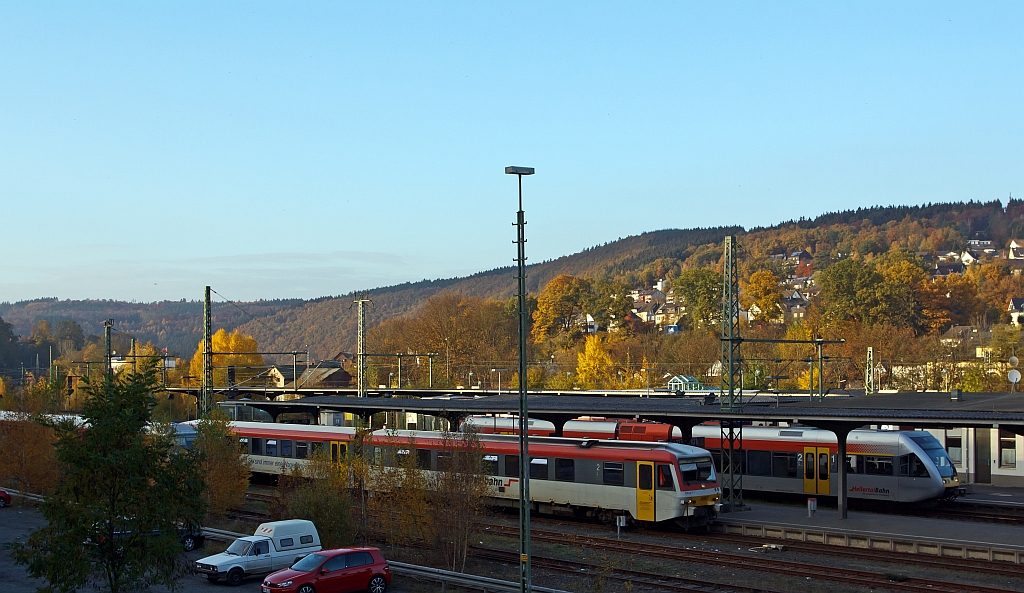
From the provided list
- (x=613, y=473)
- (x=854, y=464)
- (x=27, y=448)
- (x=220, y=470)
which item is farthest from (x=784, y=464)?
(x=27, y=448)

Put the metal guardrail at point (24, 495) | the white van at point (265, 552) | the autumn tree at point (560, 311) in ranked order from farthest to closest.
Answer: the autumn tree at point (560, 311) → the metal guardrail at point (24, 495) → the white van at point (265, 552)

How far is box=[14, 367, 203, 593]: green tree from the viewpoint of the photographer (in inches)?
714

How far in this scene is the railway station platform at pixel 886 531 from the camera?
86.6ft

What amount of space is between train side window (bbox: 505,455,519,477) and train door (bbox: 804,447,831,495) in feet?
35.6

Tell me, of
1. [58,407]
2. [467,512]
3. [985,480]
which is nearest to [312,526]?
[467,512]

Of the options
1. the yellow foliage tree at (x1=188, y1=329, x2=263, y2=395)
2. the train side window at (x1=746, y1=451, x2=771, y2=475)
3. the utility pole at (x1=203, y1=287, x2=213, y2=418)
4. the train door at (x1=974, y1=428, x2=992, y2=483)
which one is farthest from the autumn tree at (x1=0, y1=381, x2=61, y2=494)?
the yellow foliage tree at (x1=188, y1=329, x2=263, y2=395)

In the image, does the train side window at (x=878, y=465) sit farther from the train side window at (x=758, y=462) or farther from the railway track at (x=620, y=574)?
the railway track at (x=620, y=574)

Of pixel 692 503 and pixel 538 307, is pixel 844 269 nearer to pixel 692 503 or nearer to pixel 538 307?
→ pixel 538 307

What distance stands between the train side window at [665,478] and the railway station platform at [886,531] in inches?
109

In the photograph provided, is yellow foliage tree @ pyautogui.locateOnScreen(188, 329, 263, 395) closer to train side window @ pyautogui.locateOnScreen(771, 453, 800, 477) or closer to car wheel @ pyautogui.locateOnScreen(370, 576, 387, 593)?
train side window @ pyautogui.locateOnScreen(771, 453, 800, 477)

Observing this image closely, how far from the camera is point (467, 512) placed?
2570cm

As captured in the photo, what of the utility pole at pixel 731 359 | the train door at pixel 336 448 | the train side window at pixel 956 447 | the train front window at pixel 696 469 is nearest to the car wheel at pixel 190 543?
the train door at pixel 336 448

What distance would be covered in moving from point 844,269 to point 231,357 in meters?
77.0

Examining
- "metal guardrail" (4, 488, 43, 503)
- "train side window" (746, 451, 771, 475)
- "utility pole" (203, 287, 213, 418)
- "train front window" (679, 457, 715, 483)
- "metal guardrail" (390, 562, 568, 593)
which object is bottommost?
"metal guardrail" (4, 488, 43, 503)
